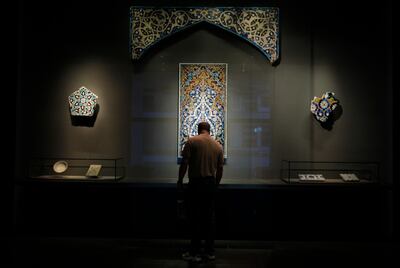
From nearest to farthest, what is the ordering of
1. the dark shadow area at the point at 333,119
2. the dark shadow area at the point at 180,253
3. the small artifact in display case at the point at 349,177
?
the dark shadow area at the point at 180,253
the small artifact in display case at the point at 349,177
the dark shadow area at the point at 333,119

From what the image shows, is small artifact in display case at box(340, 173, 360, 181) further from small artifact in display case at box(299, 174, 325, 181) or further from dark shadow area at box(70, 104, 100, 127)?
dark shadow area at box(70, 104, 100, 127)

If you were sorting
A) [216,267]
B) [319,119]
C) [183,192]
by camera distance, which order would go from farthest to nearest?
[319,119], [183,192], [216,267]

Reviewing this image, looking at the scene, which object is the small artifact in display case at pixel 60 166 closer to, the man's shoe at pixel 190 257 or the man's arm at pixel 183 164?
the man's arm at pixel 183 164

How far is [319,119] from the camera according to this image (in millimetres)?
4406

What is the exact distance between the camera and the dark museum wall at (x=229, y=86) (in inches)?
177

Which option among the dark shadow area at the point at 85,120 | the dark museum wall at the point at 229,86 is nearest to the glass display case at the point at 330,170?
the dark museum wall at the point at 229,86

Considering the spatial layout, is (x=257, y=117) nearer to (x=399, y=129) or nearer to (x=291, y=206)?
(x=291, y=206)

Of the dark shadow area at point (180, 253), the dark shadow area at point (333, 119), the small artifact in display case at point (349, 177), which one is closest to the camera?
the dark shadow area at point (180, 253)

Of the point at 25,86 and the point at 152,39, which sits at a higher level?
the point at 152,39

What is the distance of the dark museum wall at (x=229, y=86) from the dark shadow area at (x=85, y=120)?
67 mm

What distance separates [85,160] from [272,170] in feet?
7.95

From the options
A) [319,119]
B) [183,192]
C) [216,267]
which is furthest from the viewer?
[319,119]

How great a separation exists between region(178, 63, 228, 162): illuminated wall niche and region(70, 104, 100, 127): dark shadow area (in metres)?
1.09

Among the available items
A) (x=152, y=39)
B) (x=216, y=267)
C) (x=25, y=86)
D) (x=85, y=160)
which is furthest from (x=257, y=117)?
(x=25, y=86)
